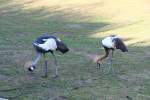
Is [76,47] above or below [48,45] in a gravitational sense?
below

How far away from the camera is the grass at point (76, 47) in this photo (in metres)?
10.0

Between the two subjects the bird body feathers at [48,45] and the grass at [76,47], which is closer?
the grass at [76,47]

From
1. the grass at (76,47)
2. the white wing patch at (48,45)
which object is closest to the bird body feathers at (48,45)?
the white wing patch at (48,45)

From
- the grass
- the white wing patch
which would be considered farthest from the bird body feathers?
the grass

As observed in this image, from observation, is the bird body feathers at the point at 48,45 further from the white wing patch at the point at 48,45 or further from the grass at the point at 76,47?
the grass at the point at 76,47

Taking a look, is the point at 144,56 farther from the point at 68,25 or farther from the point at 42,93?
the point at 68,25

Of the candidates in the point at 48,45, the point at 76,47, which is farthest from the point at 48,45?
the point at 76,47

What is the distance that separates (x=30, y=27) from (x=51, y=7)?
634 centimetres

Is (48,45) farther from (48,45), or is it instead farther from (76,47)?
(76,47)

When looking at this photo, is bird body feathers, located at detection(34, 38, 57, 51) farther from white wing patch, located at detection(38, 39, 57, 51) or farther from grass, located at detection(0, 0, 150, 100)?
grass, located at detection(0, 0, 150, 100)

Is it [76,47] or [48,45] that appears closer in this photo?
[48,45]

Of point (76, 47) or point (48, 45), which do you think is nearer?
point (48, 45)

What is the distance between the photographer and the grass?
1002 cm

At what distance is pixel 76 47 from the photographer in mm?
15492
